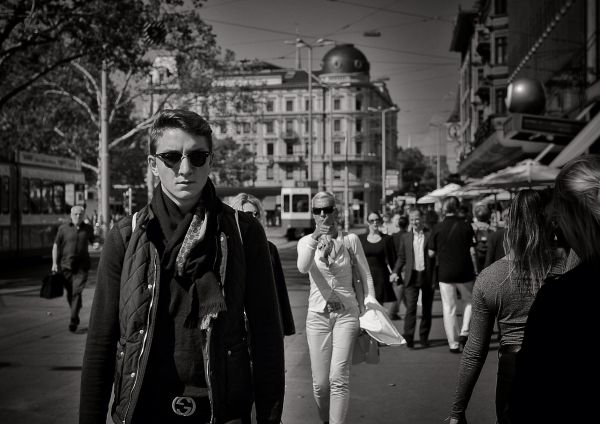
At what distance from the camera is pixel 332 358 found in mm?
A: 5348

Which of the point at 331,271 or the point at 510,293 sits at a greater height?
the point at 510,293

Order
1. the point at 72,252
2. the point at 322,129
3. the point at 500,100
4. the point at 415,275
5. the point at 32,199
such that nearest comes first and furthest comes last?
the point at 415,275 < the point at 72,252 < the point at 32,199 < the point at 500,100 < the point at 322,129

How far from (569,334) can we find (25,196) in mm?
23264

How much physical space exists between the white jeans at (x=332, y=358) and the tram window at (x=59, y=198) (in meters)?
21.5

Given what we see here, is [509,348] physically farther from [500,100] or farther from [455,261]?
[500,100]

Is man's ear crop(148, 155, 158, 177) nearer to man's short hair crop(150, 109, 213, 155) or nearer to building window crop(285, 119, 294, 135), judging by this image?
man's short hair crop(150, 109, 213, 155)

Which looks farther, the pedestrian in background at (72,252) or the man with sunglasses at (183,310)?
the pedestrian in background at (72,252)

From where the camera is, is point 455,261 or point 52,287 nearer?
point 455,261

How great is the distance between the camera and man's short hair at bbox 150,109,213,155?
2.55 metres

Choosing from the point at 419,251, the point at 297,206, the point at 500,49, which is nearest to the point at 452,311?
the point at 419,251

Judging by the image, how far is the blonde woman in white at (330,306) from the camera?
5.26 m

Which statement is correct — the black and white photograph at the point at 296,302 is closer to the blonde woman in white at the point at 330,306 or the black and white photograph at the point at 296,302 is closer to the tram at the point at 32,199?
the blonde woman in white at the point at 330,306

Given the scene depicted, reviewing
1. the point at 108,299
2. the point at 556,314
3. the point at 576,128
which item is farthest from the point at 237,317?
the point at 576,128

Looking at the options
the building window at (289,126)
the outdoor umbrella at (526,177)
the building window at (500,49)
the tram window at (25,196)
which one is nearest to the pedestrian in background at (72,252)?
the outdoor umbrella at (526,177)
